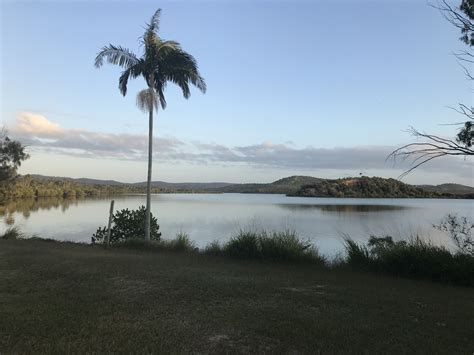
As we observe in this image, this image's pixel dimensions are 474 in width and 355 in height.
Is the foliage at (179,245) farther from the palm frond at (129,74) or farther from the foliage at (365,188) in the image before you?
the foliage at (365,188)

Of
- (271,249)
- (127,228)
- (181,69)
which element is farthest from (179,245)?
(181,69)

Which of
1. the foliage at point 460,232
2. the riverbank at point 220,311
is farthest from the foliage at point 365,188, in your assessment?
the riverbank at point 220,311

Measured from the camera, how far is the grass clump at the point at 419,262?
8.19 metres

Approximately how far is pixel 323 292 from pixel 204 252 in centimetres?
605

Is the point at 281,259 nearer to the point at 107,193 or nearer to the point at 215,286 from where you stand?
the point at 215,286

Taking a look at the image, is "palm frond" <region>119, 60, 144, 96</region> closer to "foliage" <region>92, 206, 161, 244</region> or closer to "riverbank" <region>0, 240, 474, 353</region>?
"foliage" <region>92, 206, 161, 244</region>

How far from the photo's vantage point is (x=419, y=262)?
8750 millimetres

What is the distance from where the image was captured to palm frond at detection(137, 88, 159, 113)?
14.6 meters

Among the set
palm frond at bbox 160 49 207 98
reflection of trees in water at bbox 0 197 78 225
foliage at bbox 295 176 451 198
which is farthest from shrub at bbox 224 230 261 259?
foliage at bbox 295 176 451 198

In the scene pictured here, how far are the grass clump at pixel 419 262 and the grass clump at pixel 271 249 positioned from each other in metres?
1.19

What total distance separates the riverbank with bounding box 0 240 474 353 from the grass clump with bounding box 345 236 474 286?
Result: 2.18 feet

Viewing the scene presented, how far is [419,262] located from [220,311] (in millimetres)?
5558

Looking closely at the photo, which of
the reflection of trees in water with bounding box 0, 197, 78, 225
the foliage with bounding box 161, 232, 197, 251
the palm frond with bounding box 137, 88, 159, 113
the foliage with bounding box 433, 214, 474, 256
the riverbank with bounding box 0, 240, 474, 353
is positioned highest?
the palm frond with bounding box 137, 88, 159, 113

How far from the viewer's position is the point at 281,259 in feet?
34.6
